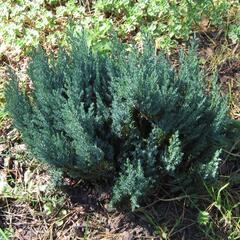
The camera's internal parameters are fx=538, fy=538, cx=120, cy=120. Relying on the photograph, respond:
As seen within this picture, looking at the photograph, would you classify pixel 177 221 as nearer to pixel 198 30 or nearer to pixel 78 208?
pixel 78 208

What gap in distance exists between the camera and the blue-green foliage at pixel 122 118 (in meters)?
2.63

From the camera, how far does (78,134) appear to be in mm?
2582

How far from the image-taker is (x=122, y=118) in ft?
8.75

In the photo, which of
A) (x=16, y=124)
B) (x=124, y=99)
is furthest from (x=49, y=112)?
(x=124, y=99)

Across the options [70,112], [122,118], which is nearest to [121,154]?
[122,118]

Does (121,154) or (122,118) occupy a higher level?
(122,118)

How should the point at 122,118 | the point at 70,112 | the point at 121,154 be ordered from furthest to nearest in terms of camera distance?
the point at 121,154 < the point at 122,118 < the point at 70,112

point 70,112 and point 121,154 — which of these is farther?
point 121,154

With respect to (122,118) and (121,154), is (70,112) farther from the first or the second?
(121,154)

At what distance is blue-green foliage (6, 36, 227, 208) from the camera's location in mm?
2627

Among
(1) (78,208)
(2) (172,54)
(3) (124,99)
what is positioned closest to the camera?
(3) (124,99)

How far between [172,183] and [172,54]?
102 cm

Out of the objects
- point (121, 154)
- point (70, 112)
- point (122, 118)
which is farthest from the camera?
point (121, 154)

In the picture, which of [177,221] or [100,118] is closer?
[100,118]
